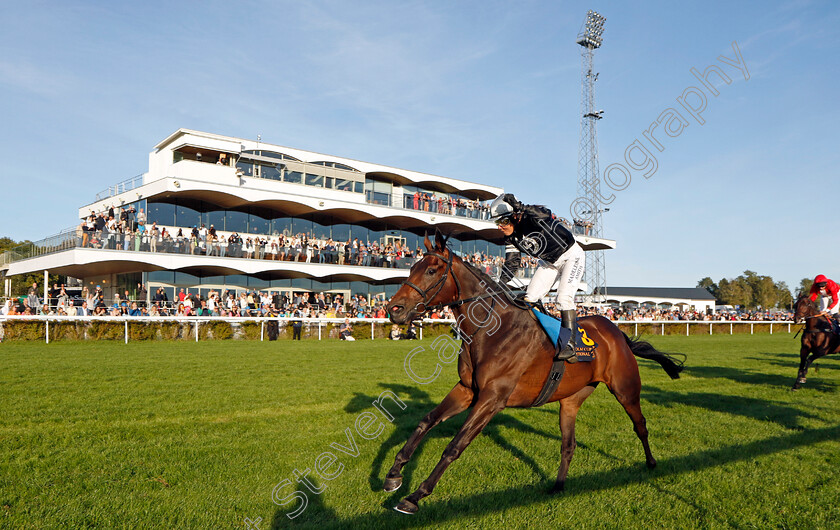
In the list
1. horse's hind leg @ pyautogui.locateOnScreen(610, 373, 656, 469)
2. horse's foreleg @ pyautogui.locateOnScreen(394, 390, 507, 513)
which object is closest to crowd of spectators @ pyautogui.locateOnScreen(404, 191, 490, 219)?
horse's hind leg @ pyautogui.locateOnScreen(610, 373, 656, 469)

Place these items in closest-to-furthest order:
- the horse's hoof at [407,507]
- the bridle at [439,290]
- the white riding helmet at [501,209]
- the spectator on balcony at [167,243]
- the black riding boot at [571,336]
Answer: the horse's hoof at [407,507], the bridle at [439,290], the black riding boot at [571,336], the white riding helmet at [501,209], the spectator on balcony at [167,243]

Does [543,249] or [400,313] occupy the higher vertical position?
[543,249]

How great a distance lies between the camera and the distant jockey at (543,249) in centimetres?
482

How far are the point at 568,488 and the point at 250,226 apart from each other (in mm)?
25746

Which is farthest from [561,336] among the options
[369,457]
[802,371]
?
[802,371]

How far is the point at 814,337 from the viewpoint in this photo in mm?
9844

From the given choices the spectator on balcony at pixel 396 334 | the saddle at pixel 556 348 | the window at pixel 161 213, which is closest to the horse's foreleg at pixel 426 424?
the saddle at pixel 556 348

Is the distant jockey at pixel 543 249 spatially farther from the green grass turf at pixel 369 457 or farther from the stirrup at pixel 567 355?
the green grass turf at pixel 369 457

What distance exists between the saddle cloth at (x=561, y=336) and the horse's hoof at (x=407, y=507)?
175 cm

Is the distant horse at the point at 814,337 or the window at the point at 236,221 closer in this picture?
the distant horse at the point at 814,337

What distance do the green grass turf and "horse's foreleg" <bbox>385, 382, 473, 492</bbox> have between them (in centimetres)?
24

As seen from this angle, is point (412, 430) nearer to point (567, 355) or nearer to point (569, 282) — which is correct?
point (567, 355)

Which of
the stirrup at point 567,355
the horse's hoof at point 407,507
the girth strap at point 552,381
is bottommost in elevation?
the horse's hoof at point 407,507

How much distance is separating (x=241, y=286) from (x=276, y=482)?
23.9m
